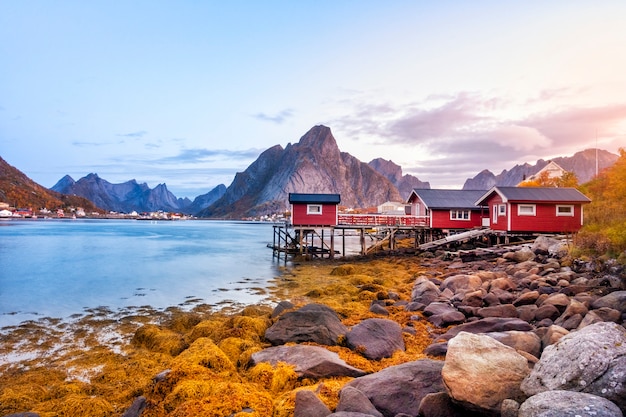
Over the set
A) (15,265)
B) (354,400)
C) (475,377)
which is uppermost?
(475,377)

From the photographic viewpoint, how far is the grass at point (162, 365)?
718 cm

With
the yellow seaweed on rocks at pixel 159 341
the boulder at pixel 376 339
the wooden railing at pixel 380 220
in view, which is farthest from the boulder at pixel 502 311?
the wooden railing at pixel 380 220

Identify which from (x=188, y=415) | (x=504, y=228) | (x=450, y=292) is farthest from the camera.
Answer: (x=504, y=228)

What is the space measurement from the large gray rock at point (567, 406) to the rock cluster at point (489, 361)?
10mm

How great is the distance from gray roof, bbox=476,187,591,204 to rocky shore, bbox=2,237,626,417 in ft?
54.0

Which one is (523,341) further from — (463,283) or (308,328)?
(463,283)

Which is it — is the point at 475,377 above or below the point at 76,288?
above

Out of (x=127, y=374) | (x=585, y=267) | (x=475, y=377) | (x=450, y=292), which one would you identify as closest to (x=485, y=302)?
(x=450, y=292)

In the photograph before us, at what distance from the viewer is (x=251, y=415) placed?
626 centimetres

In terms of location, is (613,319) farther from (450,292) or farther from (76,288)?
(76,288)

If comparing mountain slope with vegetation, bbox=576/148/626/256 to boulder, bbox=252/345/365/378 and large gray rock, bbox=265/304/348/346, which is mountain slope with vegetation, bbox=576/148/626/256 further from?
boulder, bbox=252/345/365/378

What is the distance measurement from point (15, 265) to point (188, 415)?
43.0 metres

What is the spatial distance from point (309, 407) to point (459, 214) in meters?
36.8

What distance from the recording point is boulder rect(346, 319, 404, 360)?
9.16 meters
